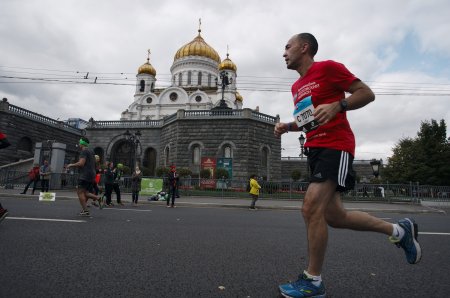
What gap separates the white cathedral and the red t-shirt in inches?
1644

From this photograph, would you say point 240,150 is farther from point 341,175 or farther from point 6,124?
point 341,175

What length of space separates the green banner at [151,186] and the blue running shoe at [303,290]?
14898 millimetres

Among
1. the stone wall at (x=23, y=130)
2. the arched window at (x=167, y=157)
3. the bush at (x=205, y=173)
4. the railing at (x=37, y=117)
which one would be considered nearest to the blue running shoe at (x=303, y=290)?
the bush at (x=205, y=173)

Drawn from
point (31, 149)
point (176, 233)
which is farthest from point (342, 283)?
point (31, 149)

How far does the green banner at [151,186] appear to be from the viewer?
1658cm

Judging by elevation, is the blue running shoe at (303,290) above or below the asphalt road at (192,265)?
above

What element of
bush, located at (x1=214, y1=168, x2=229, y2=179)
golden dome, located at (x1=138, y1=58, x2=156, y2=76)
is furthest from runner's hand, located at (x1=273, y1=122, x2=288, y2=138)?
golden dome, located at (x1=138, y1=58, x2=156, y2=76)

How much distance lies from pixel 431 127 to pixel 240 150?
23.2 metres

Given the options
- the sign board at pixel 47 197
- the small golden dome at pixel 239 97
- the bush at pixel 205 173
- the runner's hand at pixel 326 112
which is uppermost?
the small golden dome at pixel 239 97

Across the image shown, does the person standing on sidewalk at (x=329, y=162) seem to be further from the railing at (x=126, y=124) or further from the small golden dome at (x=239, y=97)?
the small golden dome at (x=239, y=97)

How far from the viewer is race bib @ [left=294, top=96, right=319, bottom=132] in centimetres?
255

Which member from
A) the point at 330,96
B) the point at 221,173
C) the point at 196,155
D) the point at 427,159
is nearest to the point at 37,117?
the point at 196,155

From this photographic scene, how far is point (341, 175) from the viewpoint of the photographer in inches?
92.9

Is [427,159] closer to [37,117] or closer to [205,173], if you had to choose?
[205,173]
